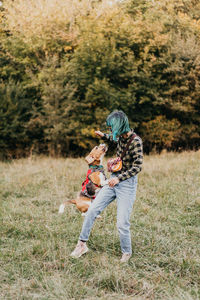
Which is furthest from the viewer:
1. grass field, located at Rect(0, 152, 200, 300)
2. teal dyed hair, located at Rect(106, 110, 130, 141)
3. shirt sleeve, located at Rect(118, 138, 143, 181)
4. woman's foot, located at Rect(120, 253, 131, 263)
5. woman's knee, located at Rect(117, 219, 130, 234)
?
woman's foot, located at Rect(120, 253, 131, 263)

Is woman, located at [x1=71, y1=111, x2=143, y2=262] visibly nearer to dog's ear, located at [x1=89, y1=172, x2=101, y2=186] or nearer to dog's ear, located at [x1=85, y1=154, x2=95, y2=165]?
dog's ear, located at [x1=89, y1=172, x2=101, y2=186]

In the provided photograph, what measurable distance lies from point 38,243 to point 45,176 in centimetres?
445

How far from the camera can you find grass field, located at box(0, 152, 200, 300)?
3.40 metres

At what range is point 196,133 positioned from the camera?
17141 mm

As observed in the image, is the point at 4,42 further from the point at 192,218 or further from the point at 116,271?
the point at 116,271

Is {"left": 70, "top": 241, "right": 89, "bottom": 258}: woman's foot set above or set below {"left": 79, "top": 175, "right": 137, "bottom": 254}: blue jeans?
below

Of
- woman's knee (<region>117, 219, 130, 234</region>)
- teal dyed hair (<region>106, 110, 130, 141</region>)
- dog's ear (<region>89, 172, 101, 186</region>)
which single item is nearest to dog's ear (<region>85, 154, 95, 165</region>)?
dog's ear (<region>89, 172, 101, 186</region>)

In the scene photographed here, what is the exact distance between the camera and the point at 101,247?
4496mm

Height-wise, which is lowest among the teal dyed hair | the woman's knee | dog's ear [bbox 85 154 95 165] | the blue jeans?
the woman's knee

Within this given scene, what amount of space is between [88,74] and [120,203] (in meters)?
12.0

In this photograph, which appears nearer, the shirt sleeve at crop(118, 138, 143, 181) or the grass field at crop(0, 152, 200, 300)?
the grass field at crop(0, 152, 200, 300)

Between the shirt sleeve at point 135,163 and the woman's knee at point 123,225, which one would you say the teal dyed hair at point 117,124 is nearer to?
the shirt sleeve at point 135,163

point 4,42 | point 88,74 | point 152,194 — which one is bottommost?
point 152,194

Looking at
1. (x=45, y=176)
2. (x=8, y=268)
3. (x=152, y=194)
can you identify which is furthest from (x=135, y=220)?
(x=45, y=176)
